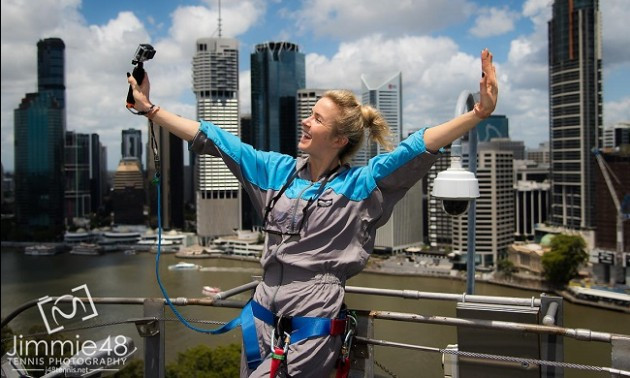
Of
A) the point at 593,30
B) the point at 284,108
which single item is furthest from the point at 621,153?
the point at 284,108

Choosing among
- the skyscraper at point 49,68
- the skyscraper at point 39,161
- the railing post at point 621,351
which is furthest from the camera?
the skyscraper at point 49,68

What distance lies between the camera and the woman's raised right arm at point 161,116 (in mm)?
810

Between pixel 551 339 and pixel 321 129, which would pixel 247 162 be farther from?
pixel 551 339

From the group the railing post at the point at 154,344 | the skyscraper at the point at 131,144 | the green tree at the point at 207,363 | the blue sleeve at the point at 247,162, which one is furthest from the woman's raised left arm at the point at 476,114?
the skyscraper at the point at 131,144

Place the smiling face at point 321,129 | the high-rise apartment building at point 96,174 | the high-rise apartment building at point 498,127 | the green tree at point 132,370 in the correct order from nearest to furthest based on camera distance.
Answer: the smiling face at point 321,129, the green tree at point 132,370, the high-rise apartment building at point 96,174, the high-rise apartment building at point 498,127

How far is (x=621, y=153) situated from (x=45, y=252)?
703 inches

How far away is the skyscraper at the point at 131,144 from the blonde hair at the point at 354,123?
75.2 feet

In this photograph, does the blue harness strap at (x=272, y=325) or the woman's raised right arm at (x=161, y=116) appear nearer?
the blue harness strap at (x=272, y=325)

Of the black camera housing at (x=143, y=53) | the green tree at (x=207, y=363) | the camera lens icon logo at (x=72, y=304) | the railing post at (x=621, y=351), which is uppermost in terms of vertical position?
the black camera housing at (x=143, y=53)

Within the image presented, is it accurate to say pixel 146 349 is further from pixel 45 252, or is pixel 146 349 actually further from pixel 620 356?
pixel 45 252

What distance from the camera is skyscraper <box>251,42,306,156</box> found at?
18.9 m

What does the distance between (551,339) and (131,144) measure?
23.8m

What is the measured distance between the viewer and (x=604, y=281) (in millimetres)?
11703

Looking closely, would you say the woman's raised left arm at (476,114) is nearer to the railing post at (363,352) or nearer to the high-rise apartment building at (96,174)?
the railing post at (363,352)
